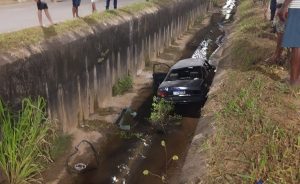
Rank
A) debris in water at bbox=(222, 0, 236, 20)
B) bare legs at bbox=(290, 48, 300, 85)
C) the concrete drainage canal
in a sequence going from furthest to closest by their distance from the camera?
debris in water at bbox=(222, 0, 236, 20), the concrete drainage canal, bare legs at bbox=(290, 48, 300, 85)

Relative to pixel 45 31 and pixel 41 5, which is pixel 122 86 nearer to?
pixel 41 5

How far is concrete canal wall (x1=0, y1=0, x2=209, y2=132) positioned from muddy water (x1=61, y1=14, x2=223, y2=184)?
76.9 inches

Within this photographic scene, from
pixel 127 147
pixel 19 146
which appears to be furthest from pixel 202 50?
pixel 19 146

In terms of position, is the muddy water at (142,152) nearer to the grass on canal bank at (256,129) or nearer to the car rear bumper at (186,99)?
the car rear bumper at (186,99)

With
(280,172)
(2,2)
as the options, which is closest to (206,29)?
(2,2)

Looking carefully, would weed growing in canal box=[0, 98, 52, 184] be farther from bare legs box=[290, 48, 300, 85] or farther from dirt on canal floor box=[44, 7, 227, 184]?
bare legs box=[290, 48, 300, 85]

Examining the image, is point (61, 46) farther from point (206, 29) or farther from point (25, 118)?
point (206, 29)

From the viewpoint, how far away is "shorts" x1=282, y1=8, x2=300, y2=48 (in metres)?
6.53

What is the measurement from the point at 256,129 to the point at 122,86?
10.8 meters

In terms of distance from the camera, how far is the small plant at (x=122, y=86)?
52.4 feet

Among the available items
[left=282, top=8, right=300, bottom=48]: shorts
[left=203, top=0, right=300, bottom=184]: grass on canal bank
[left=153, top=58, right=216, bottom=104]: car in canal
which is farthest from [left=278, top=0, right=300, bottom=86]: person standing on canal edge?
[left=153, top=58, right=216, bottom=104]: car in canal

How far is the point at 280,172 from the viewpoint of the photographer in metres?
4.61

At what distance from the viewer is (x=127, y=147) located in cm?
1141

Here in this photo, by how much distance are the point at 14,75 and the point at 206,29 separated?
1145 inches
